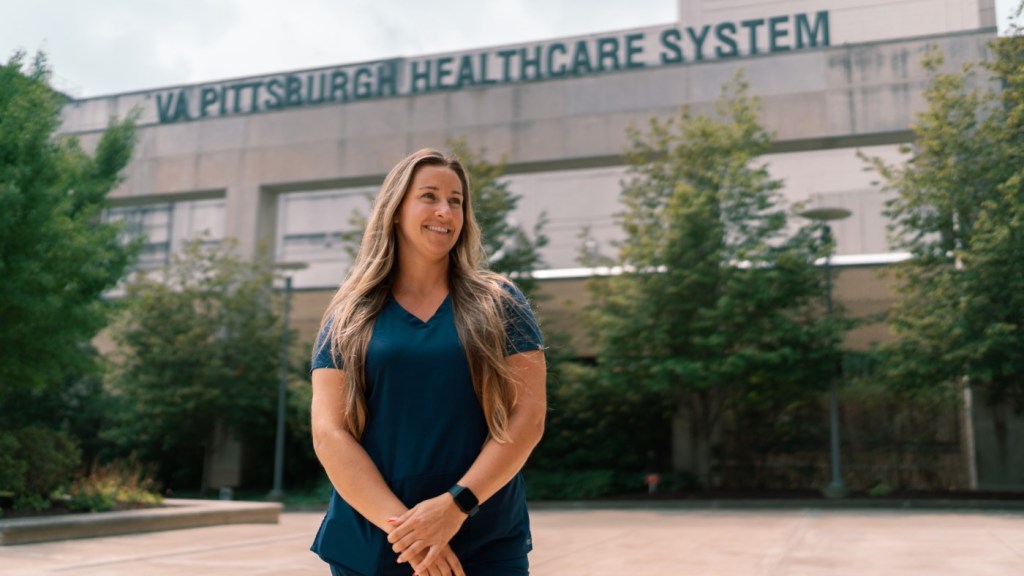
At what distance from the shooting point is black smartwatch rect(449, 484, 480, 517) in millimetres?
2070

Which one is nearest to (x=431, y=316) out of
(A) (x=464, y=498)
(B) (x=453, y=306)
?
(B) (x=453, y=306)

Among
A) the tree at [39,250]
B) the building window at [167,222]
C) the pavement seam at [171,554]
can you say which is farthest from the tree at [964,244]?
the building window at [167,222]

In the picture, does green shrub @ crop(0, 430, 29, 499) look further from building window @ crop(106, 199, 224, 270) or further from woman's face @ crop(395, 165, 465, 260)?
building window @ crop(106, 199, 224, 270)

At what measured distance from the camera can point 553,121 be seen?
2819 cm

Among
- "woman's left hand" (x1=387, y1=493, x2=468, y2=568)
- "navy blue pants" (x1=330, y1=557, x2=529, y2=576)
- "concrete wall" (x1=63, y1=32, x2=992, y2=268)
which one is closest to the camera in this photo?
"woman's left hand" (x1=387, y1=493, x2=468, y2=568)

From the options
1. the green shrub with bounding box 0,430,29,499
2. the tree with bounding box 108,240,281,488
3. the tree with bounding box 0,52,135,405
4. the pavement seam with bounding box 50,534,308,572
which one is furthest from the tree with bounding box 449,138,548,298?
the green shrub with bounding box 0,430,29,499

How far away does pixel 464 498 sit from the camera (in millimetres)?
2076

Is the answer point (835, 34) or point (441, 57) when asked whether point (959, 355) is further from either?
point (441, 57)

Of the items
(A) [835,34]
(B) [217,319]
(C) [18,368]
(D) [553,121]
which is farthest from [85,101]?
(A) [835,34]

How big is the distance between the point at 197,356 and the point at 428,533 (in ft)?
85.2

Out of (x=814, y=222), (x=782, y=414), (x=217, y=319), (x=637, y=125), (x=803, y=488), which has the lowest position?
(x=803, y=488)

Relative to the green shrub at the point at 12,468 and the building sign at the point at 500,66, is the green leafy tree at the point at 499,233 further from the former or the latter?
the green shrub at the point at 12,468

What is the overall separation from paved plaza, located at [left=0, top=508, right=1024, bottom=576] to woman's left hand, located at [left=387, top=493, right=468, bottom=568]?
23.7 ft

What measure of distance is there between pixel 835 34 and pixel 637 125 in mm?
6777
